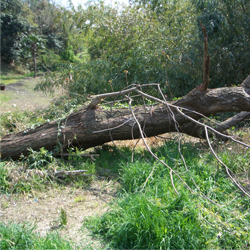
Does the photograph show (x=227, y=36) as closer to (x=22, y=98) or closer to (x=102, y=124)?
(x=102, y=124)

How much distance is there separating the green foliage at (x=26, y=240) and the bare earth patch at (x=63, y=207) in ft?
0.60

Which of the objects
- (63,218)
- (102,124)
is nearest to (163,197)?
(63,218)

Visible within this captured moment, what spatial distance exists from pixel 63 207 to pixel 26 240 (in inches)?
35.6

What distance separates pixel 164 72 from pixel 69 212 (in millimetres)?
5194

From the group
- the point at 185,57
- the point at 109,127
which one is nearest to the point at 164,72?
the point at 185,57

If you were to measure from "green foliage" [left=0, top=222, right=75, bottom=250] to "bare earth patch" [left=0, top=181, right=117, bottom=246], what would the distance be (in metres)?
0.18

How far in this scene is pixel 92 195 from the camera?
3.78 meters

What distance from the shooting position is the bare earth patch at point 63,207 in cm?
301

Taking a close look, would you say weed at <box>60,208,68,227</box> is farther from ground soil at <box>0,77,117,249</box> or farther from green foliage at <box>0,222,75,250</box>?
green foliage at <box>0,222,75,250</box>

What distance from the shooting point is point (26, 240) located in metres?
2.63

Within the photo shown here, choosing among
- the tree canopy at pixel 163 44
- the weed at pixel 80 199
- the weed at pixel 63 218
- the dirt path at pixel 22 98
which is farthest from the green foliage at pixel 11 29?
the weed at pixel 63 218

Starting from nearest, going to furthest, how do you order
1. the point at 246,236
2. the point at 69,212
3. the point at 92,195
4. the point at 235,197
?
the point at 246,236 → the point at 235,197 → the point at 69,212 → the point at 92,195

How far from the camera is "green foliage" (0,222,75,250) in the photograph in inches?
101

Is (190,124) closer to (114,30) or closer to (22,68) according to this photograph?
(114,30)
